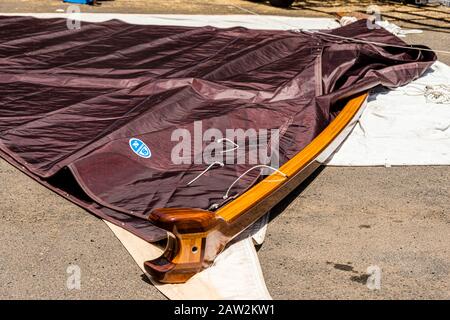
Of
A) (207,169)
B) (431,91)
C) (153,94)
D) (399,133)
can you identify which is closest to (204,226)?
(207,169)

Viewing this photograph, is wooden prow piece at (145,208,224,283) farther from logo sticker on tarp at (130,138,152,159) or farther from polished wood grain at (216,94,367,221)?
logo sticker on tarp at (130,138,152,159)

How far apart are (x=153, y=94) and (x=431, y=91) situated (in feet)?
6.85

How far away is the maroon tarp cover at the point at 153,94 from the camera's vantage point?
3.35m

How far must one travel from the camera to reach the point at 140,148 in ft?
11.7

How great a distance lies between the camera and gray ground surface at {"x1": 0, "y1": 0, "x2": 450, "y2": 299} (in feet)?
8.94

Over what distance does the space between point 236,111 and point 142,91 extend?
2.14ft

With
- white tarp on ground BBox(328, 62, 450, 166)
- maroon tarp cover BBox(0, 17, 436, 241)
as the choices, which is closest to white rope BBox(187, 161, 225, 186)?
maroon tarp cover BBox(0, 17, 436, 241)

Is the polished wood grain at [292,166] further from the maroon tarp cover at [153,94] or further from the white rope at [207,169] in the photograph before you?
the white rope at [207,169]

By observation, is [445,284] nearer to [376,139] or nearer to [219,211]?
[219,211]

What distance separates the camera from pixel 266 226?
3.22 meters

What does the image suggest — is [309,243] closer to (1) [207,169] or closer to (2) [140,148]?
(1) [207,169]

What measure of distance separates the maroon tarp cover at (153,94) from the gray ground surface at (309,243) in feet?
0.54

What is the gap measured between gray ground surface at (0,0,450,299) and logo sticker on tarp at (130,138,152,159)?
17.7 inches

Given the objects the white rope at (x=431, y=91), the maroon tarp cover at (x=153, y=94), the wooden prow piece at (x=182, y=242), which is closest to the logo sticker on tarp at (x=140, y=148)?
the maroon tarp cover at (x=153, y=94)
